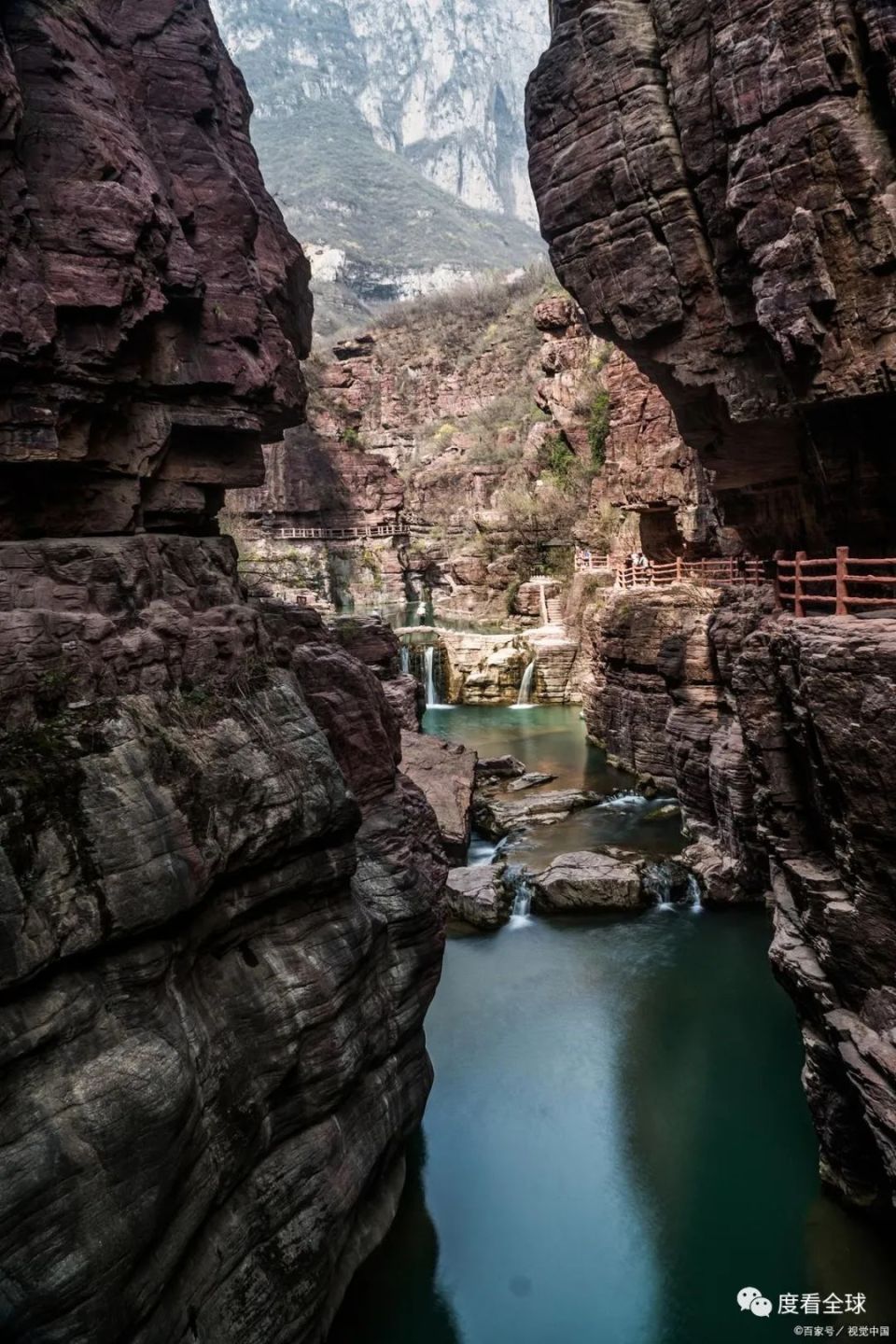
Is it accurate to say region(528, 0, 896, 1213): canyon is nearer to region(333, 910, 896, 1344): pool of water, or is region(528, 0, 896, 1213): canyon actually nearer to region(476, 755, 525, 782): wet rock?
region(333, 910, 896, 1344): pool of water

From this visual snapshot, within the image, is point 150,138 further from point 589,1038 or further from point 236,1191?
point 589,1038

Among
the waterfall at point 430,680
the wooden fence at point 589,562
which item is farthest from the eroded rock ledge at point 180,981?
the wooden fence at point 589,562

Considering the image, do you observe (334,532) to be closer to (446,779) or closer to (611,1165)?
(446,779)

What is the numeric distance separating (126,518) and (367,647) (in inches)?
214

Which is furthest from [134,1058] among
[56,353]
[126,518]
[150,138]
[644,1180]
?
[150,138]

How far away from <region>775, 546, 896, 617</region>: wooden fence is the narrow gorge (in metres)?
0.16

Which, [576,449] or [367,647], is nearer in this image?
[367,647]

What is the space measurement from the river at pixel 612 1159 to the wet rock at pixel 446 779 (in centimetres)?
336

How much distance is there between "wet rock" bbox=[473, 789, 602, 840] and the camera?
813 inches

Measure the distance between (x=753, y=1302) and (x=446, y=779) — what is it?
12930 millimetres

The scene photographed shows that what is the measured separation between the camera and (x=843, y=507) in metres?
12.7

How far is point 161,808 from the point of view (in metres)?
6.15

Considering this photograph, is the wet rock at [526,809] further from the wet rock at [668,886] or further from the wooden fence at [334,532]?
the wooden fence at [334,532]

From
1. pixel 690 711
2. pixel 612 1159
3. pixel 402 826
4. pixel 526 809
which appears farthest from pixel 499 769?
pixel 402 826
